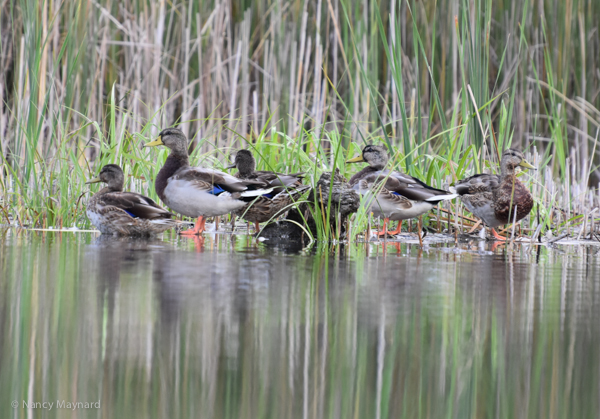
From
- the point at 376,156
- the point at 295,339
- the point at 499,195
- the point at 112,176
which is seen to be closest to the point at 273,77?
the point at 376,156

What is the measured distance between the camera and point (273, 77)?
29.4 ft

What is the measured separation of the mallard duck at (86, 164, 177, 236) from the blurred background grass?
90 centimetres

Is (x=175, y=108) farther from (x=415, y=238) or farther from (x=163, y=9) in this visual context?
(x=415, y=238)

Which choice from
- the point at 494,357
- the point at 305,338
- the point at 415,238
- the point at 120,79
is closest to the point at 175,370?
the point at 305,338

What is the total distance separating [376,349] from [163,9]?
696 centimetres

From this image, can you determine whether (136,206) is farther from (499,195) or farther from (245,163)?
(499,195)

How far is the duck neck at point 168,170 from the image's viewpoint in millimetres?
6566

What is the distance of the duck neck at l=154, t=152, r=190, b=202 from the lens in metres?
6.57

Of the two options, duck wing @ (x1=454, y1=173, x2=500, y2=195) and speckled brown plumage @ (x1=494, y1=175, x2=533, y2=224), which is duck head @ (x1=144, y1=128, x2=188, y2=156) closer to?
duck wing @ (x1=454, y1=173, x2=500, y2=195)

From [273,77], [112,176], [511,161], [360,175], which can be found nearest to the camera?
[511,161]

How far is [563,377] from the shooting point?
7.39 ft

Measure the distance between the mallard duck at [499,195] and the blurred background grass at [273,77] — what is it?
2.20 feet

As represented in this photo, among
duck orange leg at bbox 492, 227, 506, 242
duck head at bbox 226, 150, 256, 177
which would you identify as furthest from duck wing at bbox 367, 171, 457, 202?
duck head at bbox 226, 150, 256, 177

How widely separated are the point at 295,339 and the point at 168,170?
4268 mm
